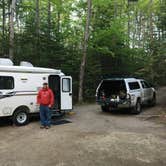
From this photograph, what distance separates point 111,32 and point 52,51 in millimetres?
5335

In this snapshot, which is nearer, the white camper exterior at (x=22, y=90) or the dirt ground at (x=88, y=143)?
the dirt ground at (x=88, y=143)

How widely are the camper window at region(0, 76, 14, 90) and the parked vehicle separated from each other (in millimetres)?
5448

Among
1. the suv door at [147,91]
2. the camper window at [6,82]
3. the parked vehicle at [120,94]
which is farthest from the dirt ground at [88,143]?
Answer: the suv door at [147,91]

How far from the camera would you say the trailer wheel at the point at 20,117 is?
12.0 meters

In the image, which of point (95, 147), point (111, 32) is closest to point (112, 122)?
point (95, 147)

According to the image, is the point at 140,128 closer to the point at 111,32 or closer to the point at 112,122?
the point at 112,122

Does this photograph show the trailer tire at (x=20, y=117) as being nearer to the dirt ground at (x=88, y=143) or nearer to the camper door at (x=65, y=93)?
the dirt ground at (x=88, y=143)

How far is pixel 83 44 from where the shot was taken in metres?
21.0

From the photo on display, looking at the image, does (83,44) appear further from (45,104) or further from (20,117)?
(20,117)

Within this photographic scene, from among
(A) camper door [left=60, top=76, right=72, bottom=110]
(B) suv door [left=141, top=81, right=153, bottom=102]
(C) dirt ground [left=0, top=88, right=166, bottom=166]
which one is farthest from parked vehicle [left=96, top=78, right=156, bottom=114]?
(A) camper door [left=60, top=76, right=72, bottom=110]

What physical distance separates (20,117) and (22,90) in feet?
3.81

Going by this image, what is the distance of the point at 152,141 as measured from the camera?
9258 mm

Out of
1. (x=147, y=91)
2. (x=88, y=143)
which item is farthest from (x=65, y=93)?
(x=147, y=91)

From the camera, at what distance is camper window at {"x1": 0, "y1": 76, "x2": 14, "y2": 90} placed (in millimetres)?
11523
